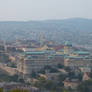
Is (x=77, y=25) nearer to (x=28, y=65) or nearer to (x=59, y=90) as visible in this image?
(x=28, y=65)

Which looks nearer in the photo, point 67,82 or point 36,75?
point 67,82

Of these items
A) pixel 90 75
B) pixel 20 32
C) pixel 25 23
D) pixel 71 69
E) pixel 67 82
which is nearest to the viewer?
pixel 67 82

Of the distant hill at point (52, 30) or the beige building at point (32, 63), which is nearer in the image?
the beige building at point (32, 63)

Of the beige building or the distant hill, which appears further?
the distant hill

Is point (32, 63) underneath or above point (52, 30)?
above

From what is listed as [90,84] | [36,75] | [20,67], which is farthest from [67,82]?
[20,67]

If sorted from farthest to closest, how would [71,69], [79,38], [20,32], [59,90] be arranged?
[20,32]
[79,38]
[71,69]
[59,90]

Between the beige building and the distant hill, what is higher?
the beige building

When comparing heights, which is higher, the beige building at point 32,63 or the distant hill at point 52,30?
the beige building at point 32,63
